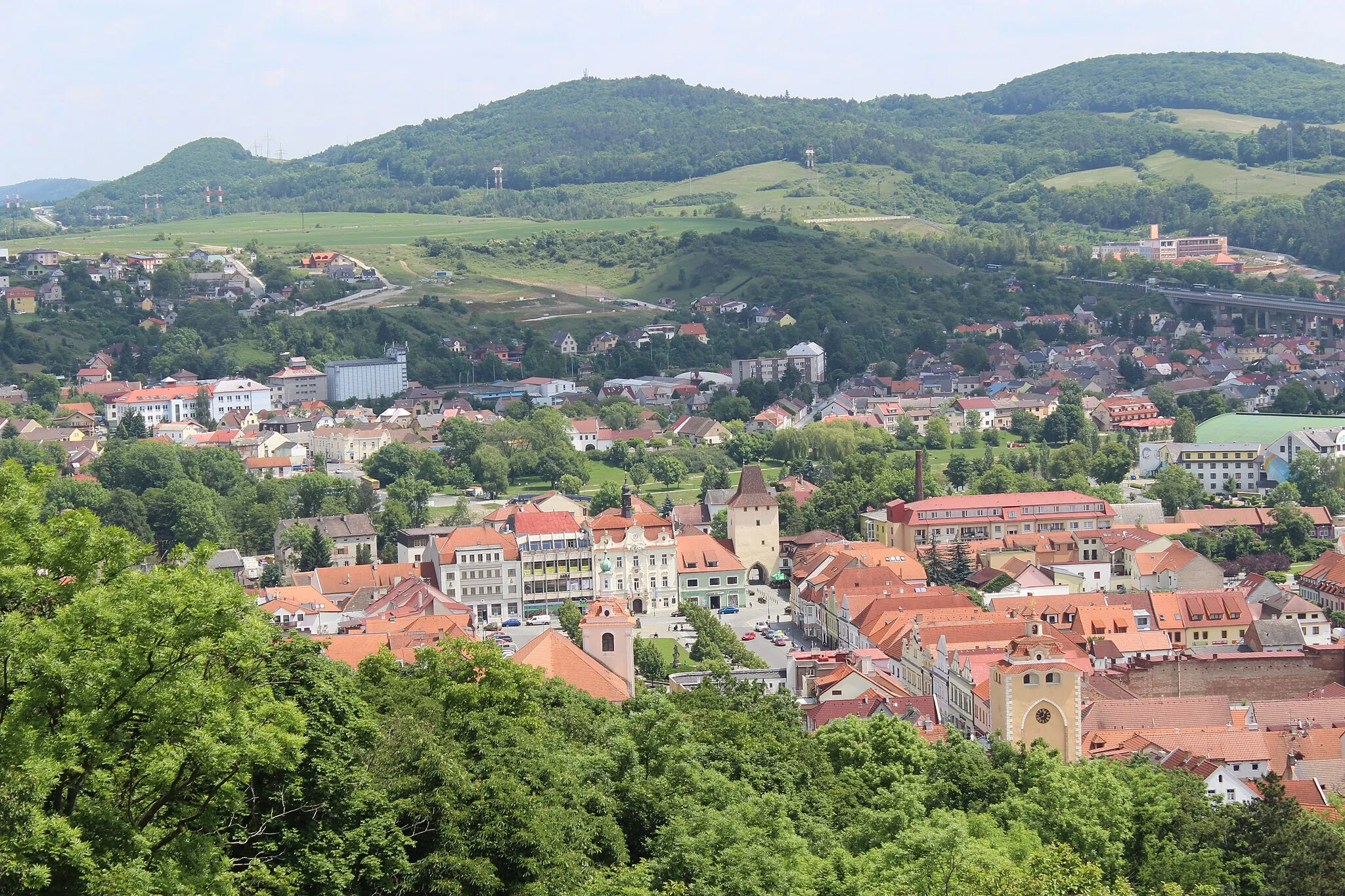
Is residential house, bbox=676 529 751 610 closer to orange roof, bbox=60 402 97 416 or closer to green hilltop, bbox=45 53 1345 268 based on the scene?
orange roof, bbox=60 402 97 416

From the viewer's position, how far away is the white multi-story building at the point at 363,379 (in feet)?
298

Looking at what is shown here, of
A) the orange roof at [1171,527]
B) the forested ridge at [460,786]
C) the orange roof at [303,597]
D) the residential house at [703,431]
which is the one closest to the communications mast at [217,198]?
the residential house at [703,431]

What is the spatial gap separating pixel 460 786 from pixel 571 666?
1262 centimetres

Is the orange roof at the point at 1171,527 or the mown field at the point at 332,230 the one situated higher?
the mown field at the point at 332,230

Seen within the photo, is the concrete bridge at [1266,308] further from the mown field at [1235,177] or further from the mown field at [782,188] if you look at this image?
the mown field at [782,188]

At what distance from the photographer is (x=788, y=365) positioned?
305 feet

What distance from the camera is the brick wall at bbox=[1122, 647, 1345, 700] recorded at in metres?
37.7

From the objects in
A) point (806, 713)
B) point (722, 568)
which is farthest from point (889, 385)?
point (806, 713)

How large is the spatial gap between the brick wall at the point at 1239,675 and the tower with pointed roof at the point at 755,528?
18027 millimetres

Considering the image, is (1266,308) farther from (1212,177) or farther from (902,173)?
(902,173)

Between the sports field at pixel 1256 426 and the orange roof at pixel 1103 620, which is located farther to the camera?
the sports field at pixel 1256 426

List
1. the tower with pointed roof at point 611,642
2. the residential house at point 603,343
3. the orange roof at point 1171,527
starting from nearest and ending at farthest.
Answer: the tower with pointed roof at point 611,642, the orange roof at point 1171,527, the residential house at point 603,343

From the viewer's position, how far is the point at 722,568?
169 feet

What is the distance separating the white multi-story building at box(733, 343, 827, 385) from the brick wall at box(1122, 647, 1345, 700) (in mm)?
54283
